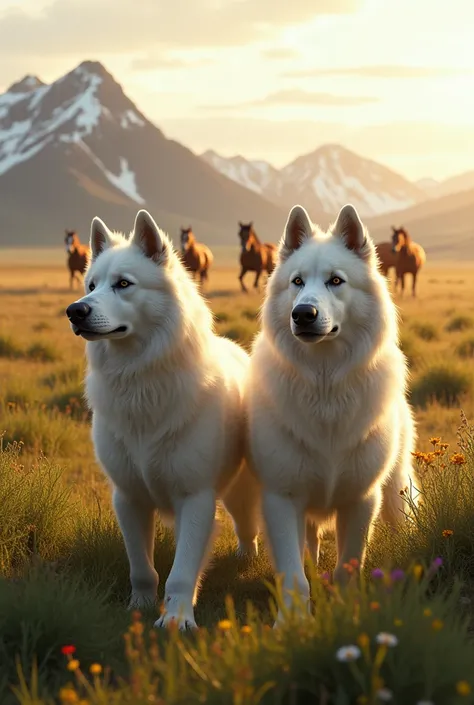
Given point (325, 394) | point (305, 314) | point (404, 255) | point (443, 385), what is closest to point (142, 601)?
point (325, 394)

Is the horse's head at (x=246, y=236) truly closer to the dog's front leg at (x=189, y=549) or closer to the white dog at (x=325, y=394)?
the white dog at (x=325, y=394)

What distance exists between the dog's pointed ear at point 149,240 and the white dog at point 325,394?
1.81 ft

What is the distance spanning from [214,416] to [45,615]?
1.27 meters

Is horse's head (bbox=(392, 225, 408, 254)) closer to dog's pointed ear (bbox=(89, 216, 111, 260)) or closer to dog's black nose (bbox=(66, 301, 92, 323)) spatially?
dog's pointed ear (bbox=(89, 216, 111, 260))

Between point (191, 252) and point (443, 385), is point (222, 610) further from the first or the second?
point (191, 252)

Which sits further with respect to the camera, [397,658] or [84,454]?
[84,454]

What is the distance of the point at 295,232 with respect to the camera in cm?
421

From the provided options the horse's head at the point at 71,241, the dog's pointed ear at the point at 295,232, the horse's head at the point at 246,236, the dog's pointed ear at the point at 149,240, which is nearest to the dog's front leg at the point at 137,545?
the dog's pointed ear at the point at 149,240

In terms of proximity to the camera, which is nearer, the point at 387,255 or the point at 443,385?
the point at 443,385

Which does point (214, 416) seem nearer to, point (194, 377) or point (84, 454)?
point (194, 377)

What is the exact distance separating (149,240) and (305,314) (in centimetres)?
97

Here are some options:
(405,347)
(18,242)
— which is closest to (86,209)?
(18,242)

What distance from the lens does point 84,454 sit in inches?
295

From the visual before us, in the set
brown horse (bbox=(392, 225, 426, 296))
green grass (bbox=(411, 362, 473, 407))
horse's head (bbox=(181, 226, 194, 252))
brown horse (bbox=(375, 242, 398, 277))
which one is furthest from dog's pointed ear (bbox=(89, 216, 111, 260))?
brown horse (bbox=(375, 242, 398, 277))
